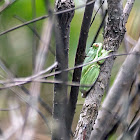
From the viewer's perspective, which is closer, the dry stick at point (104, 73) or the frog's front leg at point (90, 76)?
the dry stick at point (104, 73)

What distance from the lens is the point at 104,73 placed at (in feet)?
5.92

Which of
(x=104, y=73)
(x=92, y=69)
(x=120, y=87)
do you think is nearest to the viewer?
(x=120, y=87)

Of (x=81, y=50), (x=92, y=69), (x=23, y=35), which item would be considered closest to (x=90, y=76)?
(x=92, y=69)

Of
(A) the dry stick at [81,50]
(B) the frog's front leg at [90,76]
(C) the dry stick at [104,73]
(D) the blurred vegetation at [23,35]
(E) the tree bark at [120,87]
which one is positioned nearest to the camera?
(E) the tree bark at [120,87]

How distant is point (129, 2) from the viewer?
1812 mm

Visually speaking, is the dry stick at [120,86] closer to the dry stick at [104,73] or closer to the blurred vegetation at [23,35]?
the dry stick at [104,73]

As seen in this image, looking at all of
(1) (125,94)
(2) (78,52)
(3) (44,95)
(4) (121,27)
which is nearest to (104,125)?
(1) (125,94)

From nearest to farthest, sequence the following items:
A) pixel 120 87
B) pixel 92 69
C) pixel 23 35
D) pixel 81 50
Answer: pixel 120 87, pixel 81 50, pixel 92 69, pixel 23 35

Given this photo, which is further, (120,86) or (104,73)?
(104,73)

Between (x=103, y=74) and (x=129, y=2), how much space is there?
44 centimetres

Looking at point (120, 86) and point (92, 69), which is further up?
point (120, 86)

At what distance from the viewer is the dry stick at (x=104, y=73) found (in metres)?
1.56

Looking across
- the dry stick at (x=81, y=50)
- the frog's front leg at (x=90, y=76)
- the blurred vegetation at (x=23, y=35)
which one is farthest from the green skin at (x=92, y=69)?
the dry stick at (x=81, y=50)

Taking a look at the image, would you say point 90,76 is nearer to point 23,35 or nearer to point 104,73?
point 104,73
